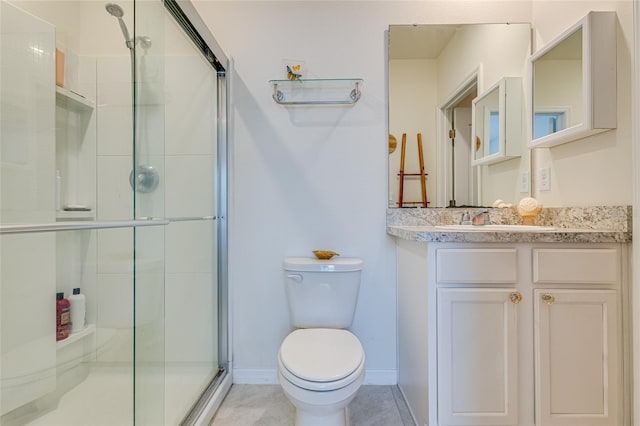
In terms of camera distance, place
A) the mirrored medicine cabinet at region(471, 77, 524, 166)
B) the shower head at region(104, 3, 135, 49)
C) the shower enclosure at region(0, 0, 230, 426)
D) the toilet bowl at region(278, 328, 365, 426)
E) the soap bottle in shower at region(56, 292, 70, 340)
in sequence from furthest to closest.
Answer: the mirrored medicine cabinet at region(471, 77, 524, 166) < the soap bottle in shower at region(56, 292, 70, 340) < the shower head at region(104, 3, 135, 49) < the shower enclosure at region(0, 0, 230, 426) < the toilet bowl at region(278, 328, 365, 426)

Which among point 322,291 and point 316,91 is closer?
point 322,291

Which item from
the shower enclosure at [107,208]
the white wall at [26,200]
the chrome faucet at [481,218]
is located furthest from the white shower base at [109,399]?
the chrome faucet at [481,218]

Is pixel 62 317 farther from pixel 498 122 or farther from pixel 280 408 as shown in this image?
pixel 498 122

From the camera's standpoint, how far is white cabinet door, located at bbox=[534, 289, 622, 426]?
1.14 m

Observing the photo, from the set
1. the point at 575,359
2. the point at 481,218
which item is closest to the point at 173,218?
the point at 481,218

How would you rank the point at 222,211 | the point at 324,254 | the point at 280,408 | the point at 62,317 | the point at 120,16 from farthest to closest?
the point at 222,211 → the point at 324,254 → the point at 280,408 → the point at 62,317 → the point at 120,16

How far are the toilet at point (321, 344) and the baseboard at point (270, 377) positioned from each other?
339mm

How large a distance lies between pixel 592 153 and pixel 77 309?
243 cm

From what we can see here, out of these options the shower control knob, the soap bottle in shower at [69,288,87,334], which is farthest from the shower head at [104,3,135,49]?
the soap bottle in shower at [69,288,87,334]

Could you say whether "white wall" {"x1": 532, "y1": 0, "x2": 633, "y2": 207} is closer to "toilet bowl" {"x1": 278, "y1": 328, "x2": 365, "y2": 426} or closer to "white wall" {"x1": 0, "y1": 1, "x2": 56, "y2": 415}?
"toilet bowl" {"x1": 278, "y1": 328, "x2": 365, "y2": 426}

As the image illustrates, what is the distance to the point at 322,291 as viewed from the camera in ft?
5.16

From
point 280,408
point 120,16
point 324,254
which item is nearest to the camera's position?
point 120,16

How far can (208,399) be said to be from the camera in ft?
4.92

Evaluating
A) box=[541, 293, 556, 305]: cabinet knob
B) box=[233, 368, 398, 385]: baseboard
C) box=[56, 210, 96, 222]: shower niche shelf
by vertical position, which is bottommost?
box=[233, 368, 398, 385]: baseboard
